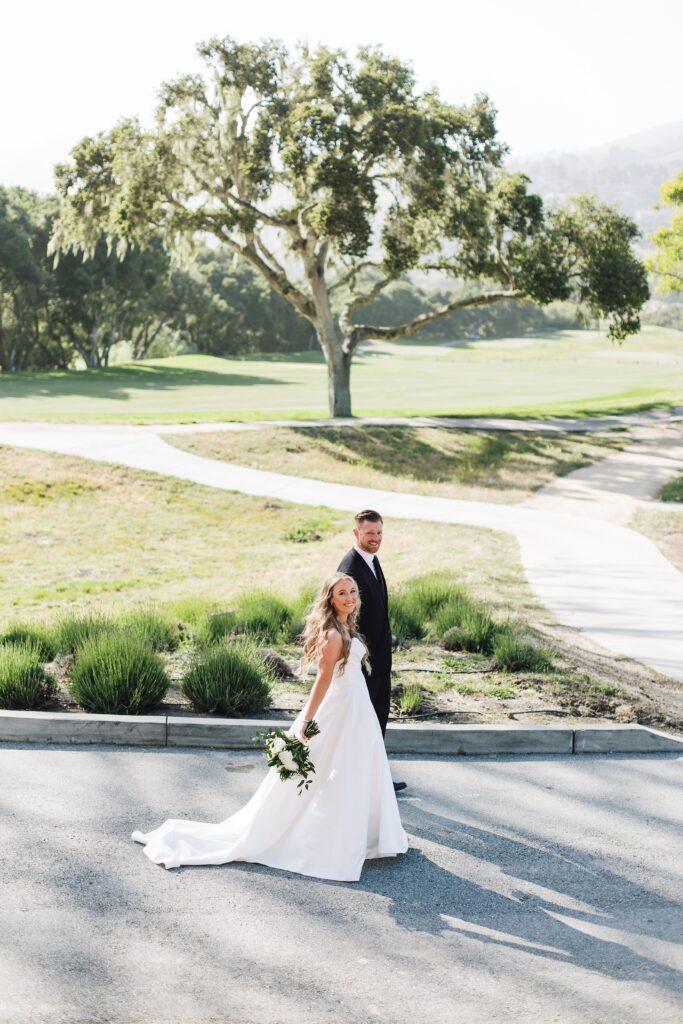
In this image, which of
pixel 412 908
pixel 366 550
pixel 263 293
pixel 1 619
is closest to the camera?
pixel 412 908

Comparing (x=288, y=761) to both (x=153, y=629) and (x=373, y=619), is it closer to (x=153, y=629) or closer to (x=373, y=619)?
(x=373, y=619)

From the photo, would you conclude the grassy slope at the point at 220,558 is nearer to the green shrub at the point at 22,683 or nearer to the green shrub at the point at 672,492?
the green shrub at the point at 22,683

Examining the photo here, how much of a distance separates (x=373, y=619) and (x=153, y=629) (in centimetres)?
384

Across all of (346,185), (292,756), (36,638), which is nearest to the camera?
(292,756)

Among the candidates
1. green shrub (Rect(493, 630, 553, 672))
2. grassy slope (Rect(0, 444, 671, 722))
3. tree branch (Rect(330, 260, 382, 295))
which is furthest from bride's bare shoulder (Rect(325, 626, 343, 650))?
tree branch (Rect(330, 260, 382, 295))

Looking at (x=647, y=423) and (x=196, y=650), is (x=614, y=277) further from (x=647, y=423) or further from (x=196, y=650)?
(x=196, y=650)

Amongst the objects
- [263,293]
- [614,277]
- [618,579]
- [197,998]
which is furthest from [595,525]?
[263,293]

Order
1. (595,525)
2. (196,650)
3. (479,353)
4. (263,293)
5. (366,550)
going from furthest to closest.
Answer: (479,353) → (263,293) → (595,525) → (196,650) → (366,550)

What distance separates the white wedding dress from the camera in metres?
5.72

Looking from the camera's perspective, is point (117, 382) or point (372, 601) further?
point (117, 382)

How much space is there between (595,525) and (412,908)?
1378 centimetres

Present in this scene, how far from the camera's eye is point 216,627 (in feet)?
33.2

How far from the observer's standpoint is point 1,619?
1202cm

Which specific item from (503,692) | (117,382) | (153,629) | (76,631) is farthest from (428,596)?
(117,382)
